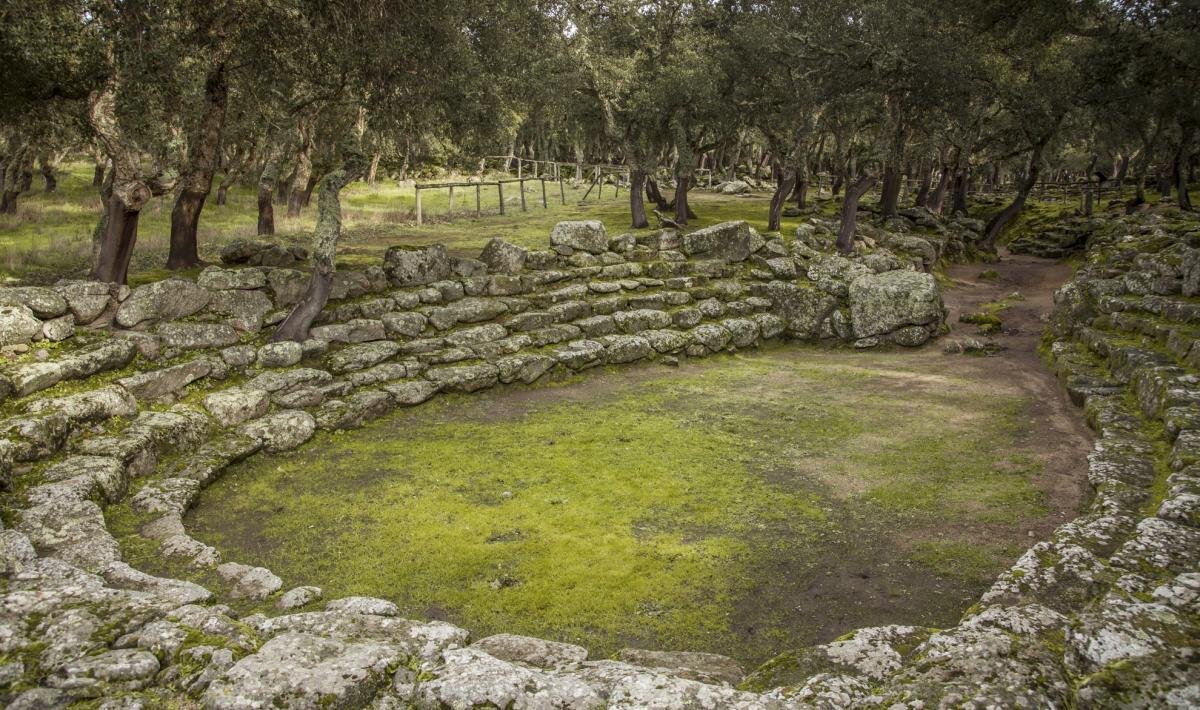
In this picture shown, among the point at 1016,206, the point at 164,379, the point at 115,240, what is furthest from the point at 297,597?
the point at 1016,206

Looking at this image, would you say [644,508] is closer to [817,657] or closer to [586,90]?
[817,657]

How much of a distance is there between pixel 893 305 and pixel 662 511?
12.3 metres

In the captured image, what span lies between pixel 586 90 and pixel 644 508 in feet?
68.2

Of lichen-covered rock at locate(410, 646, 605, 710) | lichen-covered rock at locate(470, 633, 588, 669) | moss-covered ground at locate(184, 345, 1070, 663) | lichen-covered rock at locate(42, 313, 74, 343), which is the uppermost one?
lichen-covered rock at locate(42, 313, 74, 343)

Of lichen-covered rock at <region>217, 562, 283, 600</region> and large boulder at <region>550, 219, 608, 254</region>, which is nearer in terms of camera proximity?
lichen-covered rock at <region>217, 562, 283, 600</region>

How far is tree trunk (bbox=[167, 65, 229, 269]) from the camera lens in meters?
17.4

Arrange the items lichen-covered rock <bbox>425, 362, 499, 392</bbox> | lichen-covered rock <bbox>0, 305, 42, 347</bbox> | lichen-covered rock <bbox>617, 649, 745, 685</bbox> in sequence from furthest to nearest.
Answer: lichen-covered rock <bbox>425, 362, 499, 392</bbox>, lichen-covered rock <bbox>0, 305, 42, 347</bbox>, lichen-covered rock <bbox>617, 649, 745, 685</bbox>

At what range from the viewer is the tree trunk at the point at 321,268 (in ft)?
50.8

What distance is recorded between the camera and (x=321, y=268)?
52.6 feet

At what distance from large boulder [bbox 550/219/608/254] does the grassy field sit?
9.15ft

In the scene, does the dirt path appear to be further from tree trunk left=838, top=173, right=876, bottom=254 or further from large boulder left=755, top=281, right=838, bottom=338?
tree trunk left=838, top=173, right=876, bottom=254

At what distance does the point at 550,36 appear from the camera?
24734 mm

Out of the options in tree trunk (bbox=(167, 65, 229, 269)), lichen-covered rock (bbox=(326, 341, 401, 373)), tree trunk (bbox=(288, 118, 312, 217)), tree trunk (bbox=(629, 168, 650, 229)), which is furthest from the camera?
tree trunk (bbox=(629, 168, 650, 229))

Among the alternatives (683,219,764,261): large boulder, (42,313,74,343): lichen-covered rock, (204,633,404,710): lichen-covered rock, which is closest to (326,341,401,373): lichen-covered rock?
(42,313,74,343): lichen-covered rock
